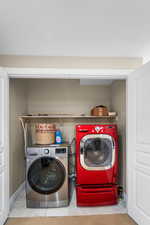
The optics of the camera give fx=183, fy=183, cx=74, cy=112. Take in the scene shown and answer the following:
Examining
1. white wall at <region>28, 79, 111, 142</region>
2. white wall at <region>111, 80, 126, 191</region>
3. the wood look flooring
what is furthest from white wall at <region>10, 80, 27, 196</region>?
white wall at <region>111, 80, 126, 191</region>

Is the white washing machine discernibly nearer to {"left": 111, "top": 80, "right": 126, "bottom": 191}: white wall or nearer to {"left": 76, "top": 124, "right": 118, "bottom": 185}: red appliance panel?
{"left": 76, "top": 124, "right": 118, "bottom": 185}: red appliance panel

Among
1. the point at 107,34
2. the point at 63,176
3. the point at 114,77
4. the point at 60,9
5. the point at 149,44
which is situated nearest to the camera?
the point at 60,9

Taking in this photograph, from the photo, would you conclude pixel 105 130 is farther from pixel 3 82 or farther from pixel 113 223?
pixel 3 82

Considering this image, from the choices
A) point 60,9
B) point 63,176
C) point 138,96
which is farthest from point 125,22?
point 63,176

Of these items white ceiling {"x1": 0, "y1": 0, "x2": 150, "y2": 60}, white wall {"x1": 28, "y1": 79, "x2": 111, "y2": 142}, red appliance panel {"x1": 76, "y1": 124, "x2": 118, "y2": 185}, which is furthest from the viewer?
white wall {"x1": 28, "y1": 79, "x2": 111, "y2": 142}

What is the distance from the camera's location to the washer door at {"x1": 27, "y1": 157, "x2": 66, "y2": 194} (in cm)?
293

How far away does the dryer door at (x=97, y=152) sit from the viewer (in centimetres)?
304

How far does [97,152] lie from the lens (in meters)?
3.10

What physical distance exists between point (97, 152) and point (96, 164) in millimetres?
197

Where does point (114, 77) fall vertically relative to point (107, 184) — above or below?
above

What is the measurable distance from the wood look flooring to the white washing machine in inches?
13.3

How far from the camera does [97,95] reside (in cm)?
418

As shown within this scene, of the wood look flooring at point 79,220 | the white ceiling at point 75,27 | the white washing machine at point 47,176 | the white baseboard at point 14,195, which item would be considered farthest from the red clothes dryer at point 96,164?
the white ceiling at point 75,27

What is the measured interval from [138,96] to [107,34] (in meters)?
0.88
